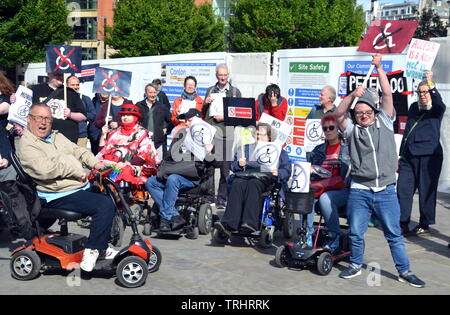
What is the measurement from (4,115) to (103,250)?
9.20 feet

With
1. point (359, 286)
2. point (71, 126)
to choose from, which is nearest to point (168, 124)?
point (71, 126)

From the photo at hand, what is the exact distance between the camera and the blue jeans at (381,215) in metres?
6.13

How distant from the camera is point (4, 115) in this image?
8.18 m

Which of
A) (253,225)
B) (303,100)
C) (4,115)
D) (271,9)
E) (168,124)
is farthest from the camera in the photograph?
(271,9)

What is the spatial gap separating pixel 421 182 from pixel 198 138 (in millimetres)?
2849

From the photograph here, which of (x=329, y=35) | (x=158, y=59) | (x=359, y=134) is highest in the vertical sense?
(x=329, y=35)

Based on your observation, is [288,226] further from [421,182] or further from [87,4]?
[87,4]

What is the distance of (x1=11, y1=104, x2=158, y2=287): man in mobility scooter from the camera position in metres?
6.06

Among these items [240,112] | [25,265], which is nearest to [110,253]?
[25,265]

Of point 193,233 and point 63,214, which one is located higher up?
point 63,214

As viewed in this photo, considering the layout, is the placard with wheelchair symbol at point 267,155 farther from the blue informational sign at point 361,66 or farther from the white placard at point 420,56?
the blue informational sign at point 361,66

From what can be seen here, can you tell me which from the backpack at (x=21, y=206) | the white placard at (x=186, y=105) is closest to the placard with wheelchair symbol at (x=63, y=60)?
the white placard at (x=186, y=105)

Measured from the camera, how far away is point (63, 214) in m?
6.17

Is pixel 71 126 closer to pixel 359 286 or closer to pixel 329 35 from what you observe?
pixel 359 286
